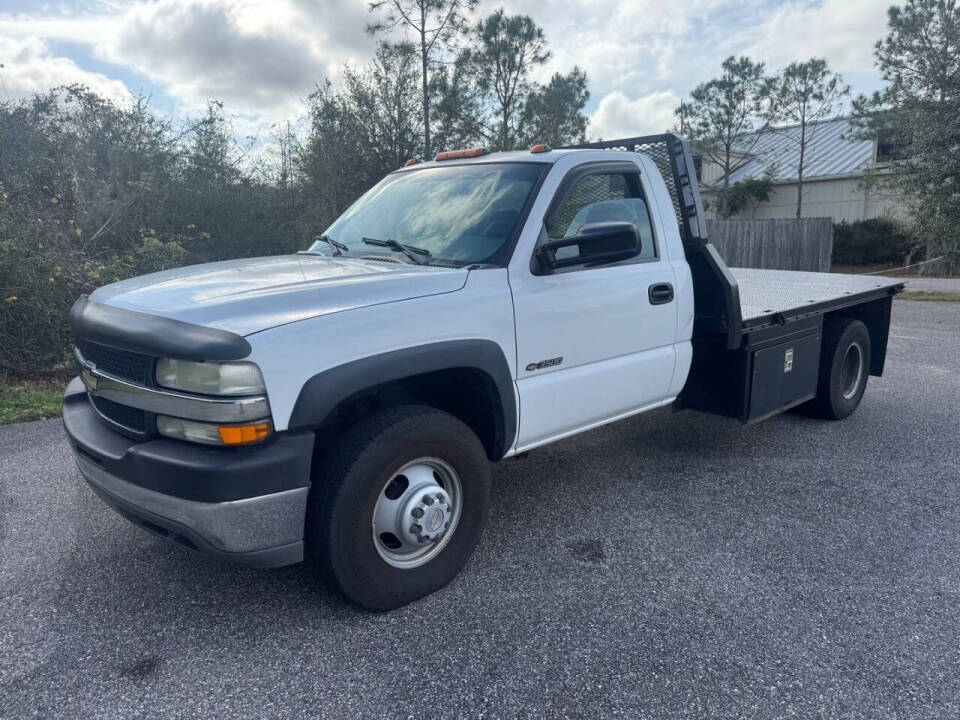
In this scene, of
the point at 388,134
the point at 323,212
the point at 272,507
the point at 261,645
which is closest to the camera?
the point at 272,507

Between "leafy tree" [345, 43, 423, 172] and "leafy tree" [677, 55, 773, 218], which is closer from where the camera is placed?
"leafy tree" [345, 43, 423, 172]

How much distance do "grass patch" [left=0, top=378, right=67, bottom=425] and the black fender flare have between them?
486 cm

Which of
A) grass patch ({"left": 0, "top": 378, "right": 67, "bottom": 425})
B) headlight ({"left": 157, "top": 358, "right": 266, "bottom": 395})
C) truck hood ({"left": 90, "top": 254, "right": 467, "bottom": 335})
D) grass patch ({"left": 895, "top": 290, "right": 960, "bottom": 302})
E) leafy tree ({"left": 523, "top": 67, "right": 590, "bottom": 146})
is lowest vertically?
grass patch ({"left": 895, "top": 290, "right": 960, "bottom": 302})

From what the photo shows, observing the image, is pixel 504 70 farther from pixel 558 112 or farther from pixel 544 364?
pixel 544 364

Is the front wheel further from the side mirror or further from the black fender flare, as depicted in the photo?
the side mirror

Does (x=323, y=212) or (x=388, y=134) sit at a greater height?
(x=388, y=134)

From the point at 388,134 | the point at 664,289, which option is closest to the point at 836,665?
the point at 664,289

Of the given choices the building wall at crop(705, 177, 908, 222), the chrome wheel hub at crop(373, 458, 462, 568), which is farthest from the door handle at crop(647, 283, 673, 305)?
the building wall at crop(705, 177, 908, 222)

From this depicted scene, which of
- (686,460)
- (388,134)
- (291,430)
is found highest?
(388,134)

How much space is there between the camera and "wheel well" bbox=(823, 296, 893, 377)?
659cm

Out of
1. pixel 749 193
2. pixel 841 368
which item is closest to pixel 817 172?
pixel 749 193

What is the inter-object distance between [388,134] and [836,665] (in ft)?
49.4

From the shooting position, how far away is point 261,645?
2.97m

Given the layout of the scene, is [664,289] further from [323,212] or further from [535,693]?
[323,212]
